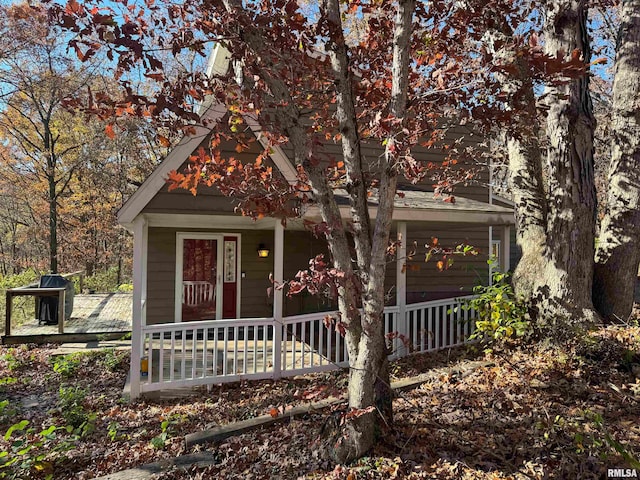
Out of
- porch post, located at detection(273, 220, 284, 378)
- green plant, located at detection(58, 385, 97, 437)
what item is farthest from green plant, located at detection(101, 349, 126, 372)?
porch post, located at detection(273, 220, 284, 378)

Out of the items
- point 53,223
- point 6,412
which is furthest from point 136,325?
point 53,223

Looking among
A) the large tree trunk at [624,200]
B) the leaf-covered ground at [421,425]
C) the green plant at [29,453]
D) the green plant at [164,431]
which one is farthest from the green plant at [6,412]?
the large tree trunk at [624,200]

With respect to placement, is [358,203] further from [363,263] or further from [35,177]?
[35,177]

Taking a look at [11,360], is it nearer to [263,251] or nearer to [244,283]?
[244,283]

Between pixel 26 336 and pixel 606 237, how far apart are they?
35.6 ft

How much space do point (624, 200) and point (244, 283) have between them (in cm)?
706

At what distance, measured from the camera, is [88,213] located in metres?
20.9

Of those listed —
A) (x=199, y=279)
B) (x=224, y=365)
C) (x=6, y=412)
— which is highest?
(x=199, y=279)

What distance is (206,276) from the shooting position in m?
8.94

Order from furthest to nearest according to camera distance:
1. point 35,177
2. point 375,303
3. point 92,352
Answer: point 35,177 → point 92,352 → point 375,303

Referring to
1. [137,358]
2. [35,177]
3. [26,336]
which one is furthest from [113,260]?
[137,358]

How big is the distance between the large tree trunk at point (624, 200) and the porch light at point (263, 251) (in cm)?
612

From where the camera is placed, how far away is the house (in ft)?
17.6

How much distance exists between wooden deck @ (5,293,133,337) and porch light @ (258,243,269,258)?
3.66m
